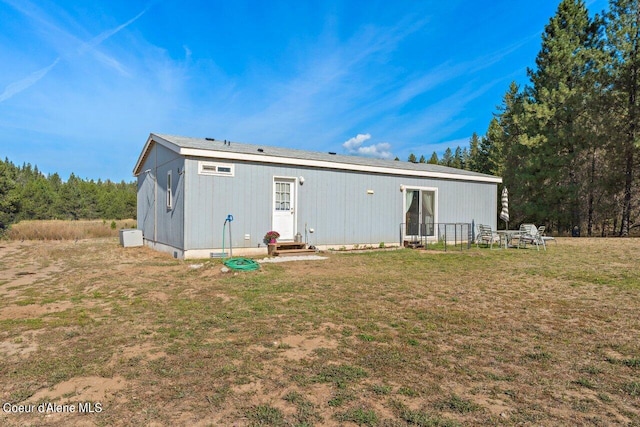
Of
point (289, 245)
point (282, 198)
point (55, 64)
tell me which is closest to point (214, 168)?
point (282, 198)

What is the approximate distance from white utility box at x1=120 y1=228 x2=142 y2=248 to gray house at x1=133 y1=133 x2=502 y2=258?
27 centimetres

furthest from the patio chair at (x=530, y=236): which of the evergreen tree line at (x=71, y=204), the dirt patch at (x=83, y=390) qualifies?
the evergreen tree line at (x=71, y=204)

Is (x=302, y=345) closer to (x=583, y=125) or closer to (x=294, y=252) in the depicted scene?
(x=294, y=252)

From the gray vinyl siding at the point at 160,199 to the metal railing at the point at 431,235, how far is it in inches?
290

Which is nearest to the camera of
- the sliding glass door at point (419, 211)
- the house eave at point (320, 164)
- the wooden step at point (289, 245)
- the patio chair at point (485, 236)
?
the house eave at point (320, 164)

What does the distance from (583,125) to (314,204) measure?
1645 cm

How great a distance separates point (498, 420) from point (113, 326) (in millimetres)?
3807

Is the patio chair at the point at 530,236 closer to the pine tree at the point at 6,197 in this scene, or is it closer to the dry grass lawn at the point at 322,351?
the dry grass lawn at the point at 322,351

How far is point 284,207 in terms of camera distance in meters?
10.2

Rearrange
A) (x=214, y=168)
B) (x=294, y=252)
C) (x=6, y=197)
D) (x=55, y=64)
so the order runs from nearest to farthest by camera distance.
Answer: (x=214, y=168)
(x=294, y=252)
(x=55, y=64)
(x=6, y=197)

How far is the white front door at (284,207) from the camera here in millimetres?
10094

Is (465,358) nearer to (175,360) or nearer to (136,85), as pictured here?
(175,360)

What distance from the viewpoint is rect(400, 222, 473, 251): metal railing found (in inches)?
471

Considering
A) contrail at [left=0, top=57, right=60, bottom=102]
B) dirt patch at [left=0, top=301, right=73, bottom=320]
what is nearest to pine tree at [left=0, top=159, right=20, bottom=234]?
contrail at [left=0, top=57, right=60, bottom=102]
